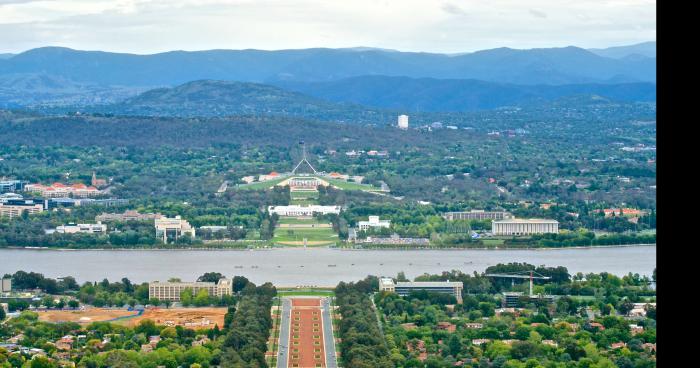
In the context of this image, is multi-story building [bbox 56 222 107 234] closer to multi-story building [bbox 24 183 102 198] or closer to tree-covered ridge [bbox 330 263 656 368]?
multi-story building [bbox 24 183 102 198]

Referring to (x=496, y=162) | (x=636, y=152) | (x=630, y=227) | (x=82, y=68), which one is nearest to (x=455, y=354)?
(x=630, y=227)

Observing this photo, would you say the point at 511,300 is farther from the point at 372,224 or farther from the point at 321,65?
the point at 321,65

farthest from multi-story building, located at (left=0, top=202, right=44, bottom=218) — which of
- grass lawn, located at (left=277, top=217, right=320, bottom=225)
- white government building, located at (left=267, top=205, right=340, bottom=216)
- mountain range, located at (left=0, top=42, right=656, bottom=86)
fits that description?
mountain range, located at (left=0, top=42, right=656, bottom=86)

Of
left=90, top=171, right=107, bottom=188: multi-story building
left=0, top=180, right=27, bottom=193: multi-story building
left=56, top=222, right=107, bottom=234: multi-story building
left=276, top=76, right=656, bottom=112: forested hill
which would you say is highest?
left=276, top=76, right=656, bottom=112: forested hill

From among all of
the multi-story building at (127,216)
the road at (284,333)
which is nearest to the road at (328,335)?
the road at (284,333)

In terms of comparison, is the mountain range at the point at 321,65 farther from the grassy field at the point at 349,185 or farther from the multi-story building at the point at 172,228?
the multi-story building at the point at 172,228

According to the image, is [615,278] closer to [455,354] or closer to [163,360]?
[455,354]
